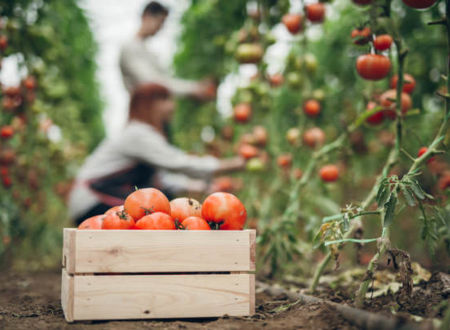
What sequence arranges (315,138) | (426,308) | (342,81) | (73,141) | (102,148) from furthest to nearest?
(73,141)
(342,81)
(102,148)
(315,138)
(426,308)

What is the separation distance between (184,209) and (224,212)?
232mm

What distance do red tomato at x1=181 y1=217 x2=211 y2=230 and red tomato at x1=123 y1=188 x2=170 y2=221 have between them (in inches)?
4.2

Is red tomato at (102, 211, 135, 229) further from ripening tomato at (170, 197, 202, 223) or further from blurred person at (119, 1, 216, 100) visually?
blurred person at (119, 1, 216, 100)

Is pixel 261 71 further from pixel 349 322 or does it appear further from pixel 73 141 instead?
pixel 73 141

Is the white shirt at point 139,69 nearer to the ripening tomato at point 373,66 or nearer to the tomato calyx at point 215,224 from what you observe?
the ripening tomato at point 373,66

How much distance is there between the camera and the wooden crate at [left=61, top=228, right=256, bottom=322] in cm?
171

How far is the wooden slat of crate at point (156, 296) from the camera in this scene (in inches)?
67.3

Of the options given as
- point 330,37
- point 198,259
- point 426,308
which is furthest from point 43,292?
point 330,37

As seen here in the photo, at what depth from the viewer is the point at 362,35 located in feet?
7.09

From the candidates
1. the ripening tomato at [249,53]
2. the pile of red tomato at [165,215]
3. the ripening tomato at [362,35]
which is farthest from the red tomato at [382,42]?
the ripening tomato at [249,53]

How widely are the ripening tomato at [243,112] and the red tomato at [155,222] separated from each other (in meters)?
2.12

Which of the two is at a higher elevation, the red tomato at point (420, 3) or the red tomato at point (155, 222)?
the red tomato at point (420, 3)

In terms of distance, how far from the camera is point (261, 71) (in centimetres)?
374

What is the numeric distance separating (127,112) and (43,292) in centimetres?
161
